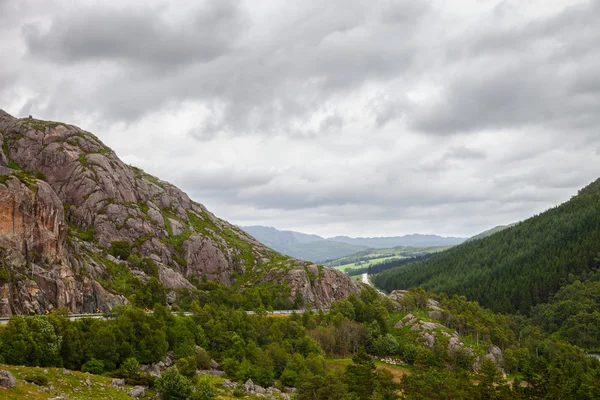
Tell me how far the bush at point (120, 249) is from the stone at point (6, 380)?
11939 cm

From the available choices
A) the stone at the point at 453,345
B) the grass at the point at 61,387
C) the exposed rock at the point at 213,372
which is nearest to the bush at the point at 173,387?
the grass at the point at 61,387

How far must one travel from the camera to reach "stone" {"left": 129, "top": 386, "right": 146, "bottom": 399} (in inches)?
2948

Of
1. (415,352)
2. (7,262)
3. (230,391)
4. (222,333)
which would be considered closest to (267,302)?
(222,333)

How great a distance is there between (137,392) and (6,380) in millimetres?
22831

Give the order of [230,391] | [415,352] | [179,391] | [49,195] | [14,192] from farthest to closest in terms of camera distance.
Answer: [415,352] < [49,195] < [14,192] < [230,391] < [179,391]

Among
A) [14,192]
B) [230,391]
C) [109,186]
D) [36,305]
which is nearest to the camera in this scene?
[230,391]

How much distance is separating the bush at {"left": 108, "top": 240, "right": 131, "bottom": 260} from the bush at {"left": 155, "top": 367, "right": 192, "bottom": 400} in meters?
109

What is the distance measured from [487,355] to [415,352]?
104ft

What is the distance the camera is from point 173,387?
7756 cm

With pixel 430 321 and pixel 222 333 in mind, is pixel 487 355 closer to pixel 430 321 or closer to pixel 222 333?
pixel 430 321

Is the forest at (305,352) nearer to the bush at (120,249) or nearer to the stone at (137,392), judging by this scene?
the stone at (137,392)

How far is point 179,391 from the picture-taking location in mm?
77250

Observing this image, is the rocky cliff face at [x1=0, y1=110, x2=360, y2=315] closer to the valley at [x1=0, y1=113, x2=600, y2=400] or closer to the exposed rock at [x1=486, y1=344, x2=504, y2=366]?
the valley at [x1=0, y1=113, x2=600, y2=400]

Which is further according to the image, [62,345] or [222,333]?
[222,333]
